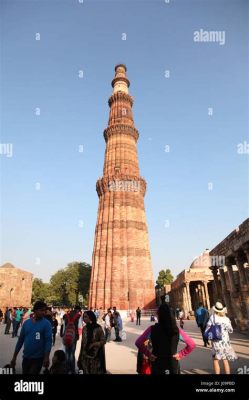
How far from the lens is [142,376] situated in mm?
3875

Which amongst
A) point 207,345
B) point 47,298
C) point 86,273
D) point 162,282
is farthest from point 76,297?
point 207,345

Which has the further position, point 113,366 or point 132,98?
point 132,98

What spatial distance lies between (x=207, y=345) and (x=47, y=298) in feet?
192

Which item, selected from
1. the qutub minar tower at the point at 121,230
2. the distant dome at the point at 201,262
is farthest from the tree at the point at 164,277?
the distant dome at the point at 201,262

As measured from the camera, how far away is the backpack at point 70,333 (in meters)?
6.51

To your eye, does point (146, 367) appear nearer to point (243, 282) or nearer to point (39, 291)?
point (243, 282)

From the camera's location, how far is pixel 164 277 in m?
66.2

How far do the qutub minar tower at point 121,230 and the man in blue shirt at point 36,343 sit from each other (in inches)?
→ 1274

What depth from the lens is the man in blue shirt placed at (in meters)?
4.39

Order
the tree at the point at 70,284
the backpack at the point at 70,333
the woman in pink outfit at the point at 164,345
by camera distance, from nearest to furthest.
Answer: the woman in pink outfit at the point at 164,345 → the backpack at the point at 70,333 → the tree at the point at 70,284

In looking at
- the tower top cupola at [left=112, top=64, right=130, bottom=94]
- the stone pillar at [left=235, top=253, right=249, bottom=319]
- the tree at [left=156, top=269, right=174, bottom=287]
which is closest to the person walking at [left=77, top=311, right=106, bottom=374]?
the stone pillar at [left=235, top=253, right=249, bottom=319]

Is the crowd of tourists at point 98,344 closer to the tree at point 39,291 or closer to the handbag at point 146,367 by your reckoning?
the handbag at point 146,367

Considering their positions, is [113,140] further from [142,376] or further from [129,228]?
[142,376]

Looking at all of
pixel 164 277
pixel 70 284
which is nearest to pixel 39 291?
pixel 70 284
